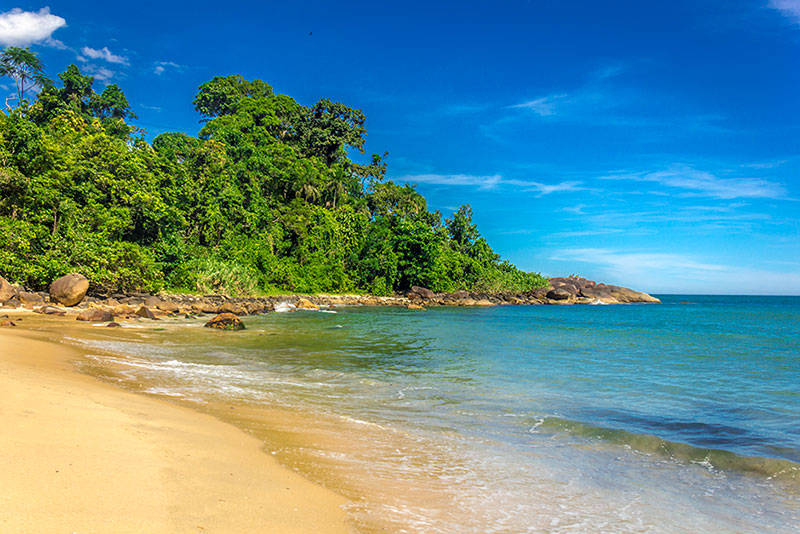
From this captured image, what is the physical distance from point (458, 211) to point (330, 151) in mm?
18126

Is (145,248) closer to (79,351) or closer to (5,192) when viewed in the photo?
(5,192)

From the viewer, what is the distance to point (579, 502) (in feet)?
13.0

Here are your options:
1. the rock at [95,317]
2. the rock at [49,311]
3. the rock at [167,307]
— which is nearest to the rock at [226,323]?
the rock at [95,317]

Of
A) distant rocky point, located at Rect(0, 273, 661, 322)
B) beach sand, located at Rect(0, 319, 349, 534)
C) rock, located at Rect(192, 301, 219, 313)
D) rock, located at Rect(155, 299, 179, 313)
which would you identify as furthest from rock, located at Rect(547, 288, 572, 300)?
beach sand, located at Rect(0, 319, 349, 534)

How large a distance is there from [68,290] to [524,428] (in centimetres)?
2105

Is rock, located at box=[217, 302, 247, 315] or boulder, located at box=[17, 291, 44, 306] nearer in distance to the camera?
boulder, located at box=[17, 291, 44, 306]

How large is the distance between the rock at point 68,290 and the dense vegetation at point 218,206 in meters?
1.74

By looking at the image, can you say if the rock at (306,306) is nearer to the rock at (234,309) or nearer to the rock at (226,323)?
the rock at (234,309)

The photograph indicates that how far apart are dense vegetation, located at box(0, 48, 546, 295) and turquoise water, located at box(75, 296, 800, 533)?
13471 mm

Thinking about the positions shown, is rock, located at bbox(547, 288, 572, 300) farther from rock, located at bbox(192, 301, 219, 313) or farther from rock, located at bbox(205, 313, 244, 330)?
rock, located at bbox(205, 313, 244, 330)

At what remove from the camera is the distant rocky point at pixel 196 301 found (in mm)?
18891

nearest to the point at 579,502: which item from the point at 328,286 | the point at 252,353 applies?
the point at 252,353

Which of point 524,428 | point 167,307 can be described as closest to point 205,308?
point 167,307

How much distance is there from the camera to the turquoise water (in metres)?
3.82
